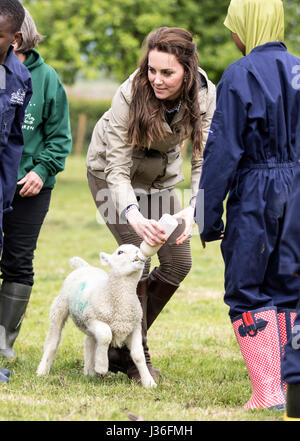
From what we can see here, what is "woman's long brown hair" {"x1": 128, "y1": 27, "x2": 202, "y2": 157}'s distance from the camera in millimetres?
4836

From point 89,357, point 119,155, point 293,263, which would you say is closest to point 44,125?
point 119,155

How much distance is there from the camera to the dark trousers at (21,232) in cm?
564

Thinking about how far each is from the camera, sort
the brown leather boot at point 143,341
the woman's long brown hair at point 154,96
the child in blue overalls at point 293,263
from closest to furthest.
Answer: the child in blue overalls at point 293,263 → the woman's long brown hair at point 154,96 → the brown leather boot at point 143,341

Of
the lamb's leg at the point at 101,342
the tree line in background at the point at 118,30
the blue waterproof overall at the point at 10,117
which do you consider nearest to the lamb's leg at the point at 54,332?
the lamb's leg at the point at 101,342

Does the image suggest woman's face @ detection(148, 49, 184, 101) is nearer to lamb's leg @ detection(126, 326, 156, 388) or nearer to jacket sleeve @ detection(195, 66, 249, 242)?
jacket sleeve @ detection(195, 66, 249, 242)

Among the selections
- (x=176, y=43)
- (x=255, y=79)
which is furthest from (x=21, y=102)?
(x=255, y=79)

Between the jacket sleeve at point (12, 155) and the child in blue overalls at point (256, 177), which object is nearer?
the child in blue overalls at point (256, 177)

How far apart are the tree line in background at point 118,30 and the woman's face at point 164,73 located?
694 inches

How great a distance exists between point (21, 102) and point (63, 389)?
1.74 m

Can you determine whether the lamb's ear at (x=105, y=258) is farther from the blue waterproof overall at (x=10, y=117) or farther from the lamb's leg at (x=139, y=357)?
the blue waterproof overall at (x=10, y=117)

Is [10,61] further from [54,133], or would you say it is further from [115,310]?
[115,310]

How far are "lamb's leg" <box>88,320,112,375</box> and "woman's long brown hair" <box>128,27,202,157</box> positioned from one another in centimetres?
118

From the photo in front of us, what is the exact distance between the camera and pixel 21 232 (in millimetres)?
5668

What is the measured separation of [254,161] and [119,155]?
105 cm
